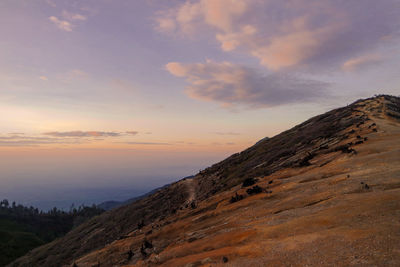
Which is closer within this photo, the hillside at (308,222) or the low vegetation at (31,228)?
the hillside at (308,222)

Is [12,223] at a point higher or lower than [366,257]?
lower

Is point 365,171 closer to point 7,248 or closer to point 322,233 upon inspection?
point 322,233

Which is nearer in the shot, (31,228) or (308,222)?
(308,222)

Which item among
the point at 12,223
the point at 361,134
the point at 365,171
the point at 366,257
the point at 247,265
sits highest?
the point at 361,134

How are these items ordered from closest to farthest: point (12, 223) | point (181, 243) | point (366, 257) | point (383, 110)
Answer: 1. point (366, 257)
2. point (181, 243)
3. point (383, 110)
4. point (12, 223)

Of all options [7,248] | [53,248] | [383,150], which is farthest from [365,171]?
[7,248]

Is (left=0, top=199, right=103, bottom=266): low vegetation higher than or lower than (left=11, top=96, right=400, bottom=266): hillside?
lower

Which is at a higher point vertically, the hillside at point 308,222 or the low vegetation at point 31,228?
the hillside at point 308,222

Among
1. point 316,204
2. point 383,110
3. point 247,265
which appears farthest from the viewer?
point 383,110

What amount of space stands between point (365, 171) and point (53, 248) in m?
61.5

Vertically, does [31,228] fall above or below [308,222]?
below

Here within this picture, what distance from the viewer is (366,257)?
9922 millimetres

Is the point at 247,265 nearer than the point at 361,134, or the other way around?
the point at 247,265

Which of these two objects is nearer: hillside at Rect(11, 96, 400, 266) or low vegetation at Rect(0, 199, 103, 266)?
hillside at Rect(11, 96, 400, 266)
